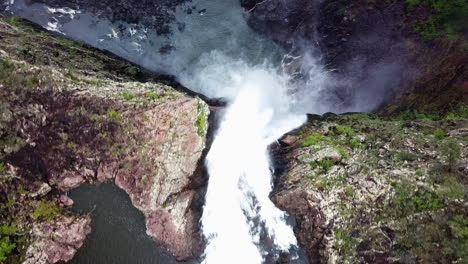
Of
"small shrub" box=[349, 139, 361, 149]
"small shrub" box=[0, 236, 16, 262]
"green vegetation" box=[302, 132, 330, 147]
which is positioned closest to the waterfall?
"green vegetation" box=[302, 132, 330, 147]

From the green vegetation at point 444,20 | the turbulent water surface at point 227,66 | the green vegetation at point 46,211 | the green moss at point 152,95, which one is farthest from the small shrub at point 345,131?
the green vegetation at point 46,211

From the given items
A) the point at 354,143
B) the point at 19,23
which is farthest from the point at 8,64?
the point at 354,143

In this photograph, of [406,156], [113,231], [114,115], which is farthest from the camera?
[114,115]

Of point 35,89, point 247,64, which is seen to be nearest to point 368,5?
point 247,64

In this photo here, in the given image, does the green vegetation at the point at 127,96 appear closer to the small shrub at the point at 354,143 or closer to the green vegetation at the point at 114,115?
the green vegetation at the point at 114,115

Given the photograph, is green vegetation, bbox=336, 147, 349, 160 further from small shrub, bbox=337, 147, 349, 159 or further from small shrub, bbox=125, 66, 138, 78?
small shrub, bbox=125, 66, 138, 78

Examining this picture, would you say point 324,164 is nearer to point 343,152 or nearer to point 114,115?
point 343,152
